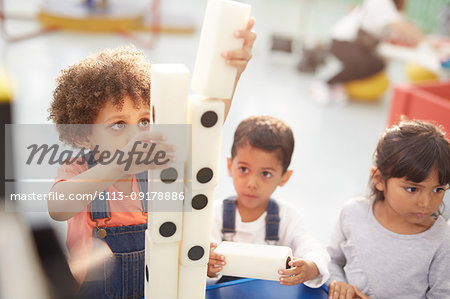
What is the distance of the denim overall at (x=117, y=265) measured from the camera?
88 cm

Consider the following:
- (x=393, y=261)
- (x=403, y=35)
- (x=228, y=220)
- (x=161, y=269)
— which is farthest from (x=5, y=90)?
(x=403, y=35)

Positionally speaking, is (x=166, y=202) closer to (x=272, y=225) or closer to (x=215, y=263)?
(x=215, y=263)

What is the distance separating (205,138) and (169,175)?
0.07 metres

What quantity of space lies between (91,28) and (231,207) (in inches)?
152

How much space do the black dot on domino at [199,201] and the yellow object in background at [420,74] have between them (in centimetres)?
306

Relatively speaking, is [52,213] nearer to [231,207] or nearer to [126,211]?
[126,211]

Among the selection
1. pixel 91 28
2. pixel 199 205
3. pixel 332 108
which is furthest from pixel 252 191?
pixel 91 28

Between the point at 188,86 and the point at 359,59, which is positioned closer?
the point at 188,86

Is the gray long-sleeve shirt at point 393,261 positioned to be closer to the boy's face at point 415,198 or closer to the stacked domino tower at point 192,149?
the boy's face at point 415,198

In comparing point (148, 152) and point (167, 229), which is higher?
point (148, 152)

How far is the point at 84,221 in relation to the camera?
0.87 metres

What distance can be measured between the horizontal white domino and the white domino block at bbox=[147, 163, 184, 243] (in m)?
0.18

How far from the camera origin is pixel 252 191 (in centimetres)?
109

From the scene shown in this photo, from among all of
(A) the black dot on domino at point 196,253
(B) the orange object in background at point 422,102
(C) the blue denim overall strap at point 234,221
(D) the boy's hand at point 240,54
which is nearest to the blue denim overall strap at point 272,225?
(C) the blue denim overall strap at point 234,221
